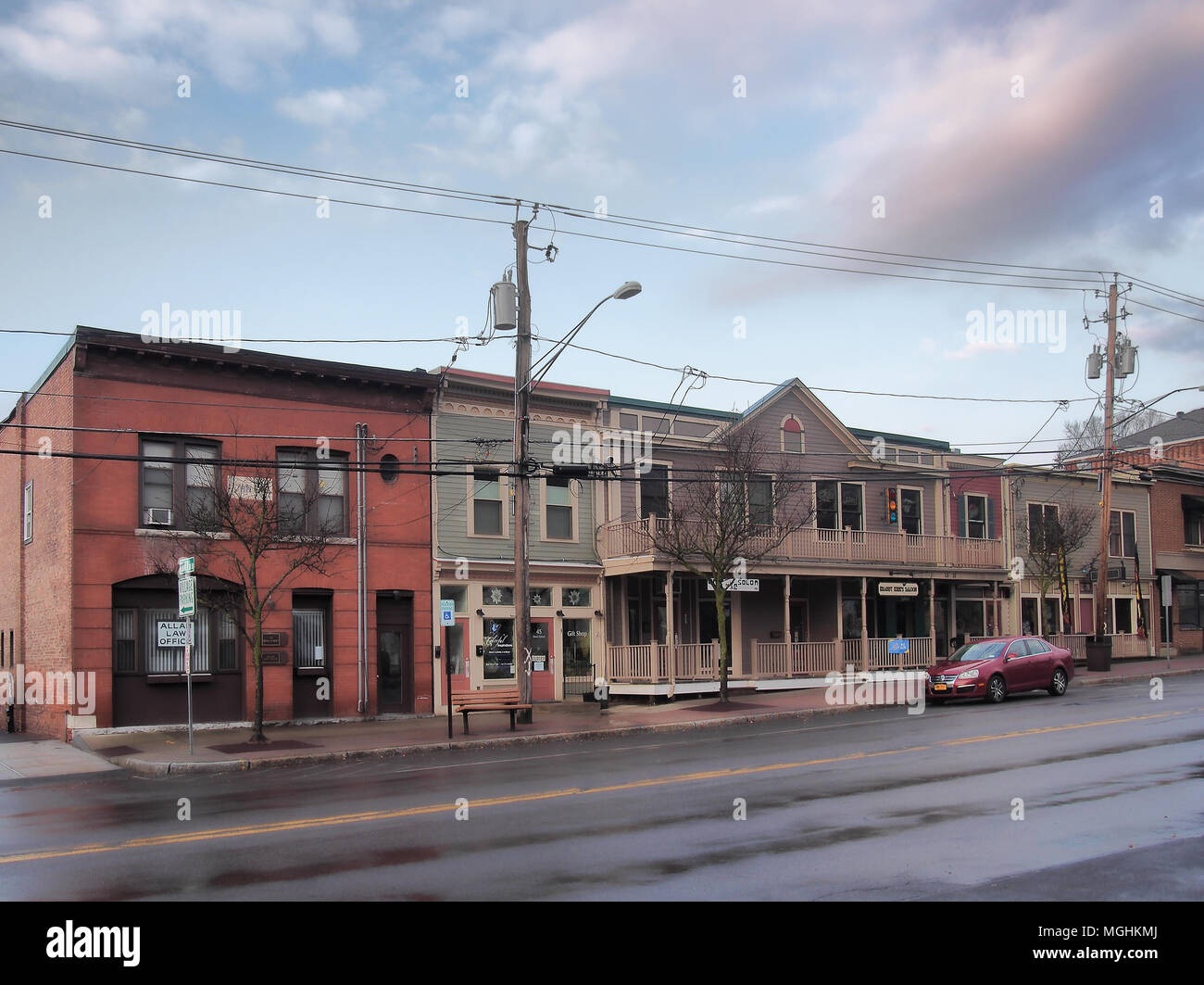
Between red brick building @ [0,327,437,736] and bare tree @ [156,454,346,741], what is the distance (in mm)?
74

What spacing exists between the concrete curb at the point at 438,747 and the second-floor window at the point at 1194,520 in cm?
2742

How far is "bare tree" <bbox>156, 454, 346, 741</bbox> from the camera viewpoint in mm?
19750

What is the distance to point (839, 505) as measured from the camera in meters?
33.6

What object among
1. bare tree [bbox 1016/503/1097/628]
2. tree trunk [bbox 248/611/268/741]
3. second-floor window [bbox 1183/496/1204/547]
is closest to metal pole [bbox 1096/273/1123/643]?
bare tree [bbox 1016/503/1097/628]

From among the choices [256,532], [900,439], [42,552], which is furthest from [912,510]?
[42,552]

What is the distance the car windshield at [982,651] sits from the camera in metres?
25.1

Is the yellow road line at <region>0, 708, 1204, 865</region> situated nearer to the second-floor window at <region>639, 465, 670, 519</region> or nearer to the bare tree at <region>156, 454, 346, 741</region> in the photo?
the bare tree at <region>156, 454, 346, 741</region>

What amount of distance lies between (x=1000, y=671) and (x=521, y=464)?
11.9 meters

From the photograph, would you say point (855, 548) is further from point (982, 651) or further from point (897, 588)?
point (982, 651)

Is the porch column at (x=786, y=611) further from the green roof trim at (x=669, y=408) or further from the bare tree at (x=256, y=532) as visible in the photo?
the bare tree at (x=256, y=532)

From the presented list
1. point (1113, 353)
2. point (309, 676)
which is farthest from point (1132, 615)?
point (309, 676)

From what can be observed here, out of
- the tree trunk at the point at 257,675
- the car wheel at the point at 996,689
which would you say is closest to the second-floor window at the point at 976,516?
the car wheel at the point at 996,689
